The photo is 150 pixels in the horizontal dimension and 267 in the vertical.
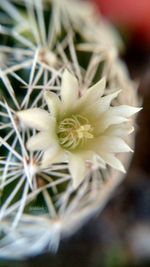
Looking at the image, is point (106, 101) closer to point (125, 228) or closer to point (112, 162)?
point (112, 162)

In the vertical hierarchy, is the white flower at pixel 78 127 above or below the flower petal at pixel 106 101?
below

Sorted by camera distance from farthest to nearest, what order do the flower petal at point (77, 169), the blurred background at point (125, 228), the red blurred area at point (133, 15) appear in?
the red blurred area at point (133, 15)
the blurred background at point (125, 228)
the flower petal at point (77, 169)

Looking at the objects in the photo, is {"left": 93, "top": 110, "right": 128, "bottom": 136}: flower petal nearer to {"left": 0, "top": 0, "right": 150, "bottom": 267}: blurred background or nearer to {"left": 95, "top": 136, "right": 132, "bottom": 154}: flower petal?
{"left": 95, "top": 136, "right": 132, "bottom": 154}: flower petal

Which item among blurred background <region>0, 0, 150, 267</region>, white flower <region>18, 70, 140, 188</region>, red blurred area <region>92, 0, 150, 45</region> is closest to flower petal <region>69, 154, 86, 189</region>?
white flower <region>18, 70, 140, 188</region>

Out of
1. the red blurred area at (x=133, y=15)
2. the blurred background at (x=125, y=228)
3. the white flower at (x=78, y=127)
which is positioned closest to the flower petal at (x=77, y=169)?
the white flower at (x=78, y=127)

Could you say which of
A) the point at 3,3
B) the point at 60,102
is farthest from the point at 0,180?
the point at 3,3

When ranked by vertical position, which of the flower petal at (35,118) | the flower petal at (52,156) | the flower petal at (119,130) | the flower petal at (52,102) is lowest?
the flower petal at (52,156)

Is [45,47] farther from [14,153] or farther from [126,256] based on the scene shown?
[126,256]

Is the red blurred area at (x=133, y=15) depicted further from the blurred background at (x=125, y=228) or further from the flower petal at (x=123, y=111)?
the flower petal at (x=123, y=111)
